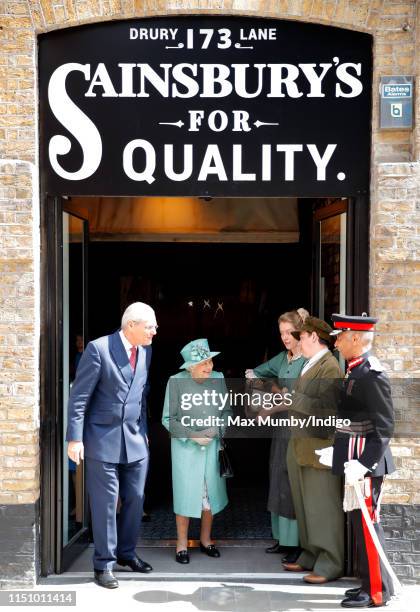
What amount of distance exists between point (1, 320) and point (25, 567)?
169 cm

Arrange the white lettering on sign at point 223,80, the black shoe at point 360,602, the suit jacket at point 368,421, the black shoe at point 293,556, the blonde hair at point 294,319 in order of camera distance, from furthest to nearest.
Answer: the blonde hair at point 294,319, the black shoe at point 293,556, the white lettering on sign at point 223,80, the black shoe at point 360,602, the suit jacket at point 368,421

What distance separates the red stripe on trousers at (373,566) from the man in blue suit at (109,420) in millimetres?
1597

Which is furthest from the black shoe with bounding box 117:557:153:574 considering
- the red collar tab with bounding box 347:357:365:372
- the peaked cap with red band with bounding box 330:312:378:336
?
the peaked cap with red band with bounding box 330:312:378:336

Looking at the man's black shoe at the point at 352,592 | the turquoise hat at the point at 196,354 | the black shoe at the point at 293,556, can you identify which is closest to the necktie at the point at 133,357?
the turquoise hat at the point at 196,354

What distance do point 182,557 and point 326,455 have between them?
1.42 metres

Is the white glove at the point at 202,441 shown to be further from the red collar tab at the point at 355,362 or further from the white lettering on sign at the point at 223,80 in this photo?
the white lettering on sign at the point at 223,80

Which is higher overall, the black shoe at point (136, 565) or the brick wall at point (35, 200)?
the brick wall at point (35, 200)

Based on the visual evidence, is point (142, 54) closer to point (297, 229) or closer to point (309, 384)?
point (309, 384)

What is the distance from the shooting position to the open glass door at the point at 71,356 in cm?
550

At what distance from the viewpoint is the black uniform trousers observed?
15.6ft

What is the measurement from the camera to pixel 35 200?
5168 millimetres

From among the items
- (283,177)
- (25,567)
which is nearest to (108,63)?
(283,177)

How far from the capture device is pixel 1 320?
16.8 feet

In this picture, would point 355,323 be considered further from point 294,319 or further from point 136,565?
point 136,565
